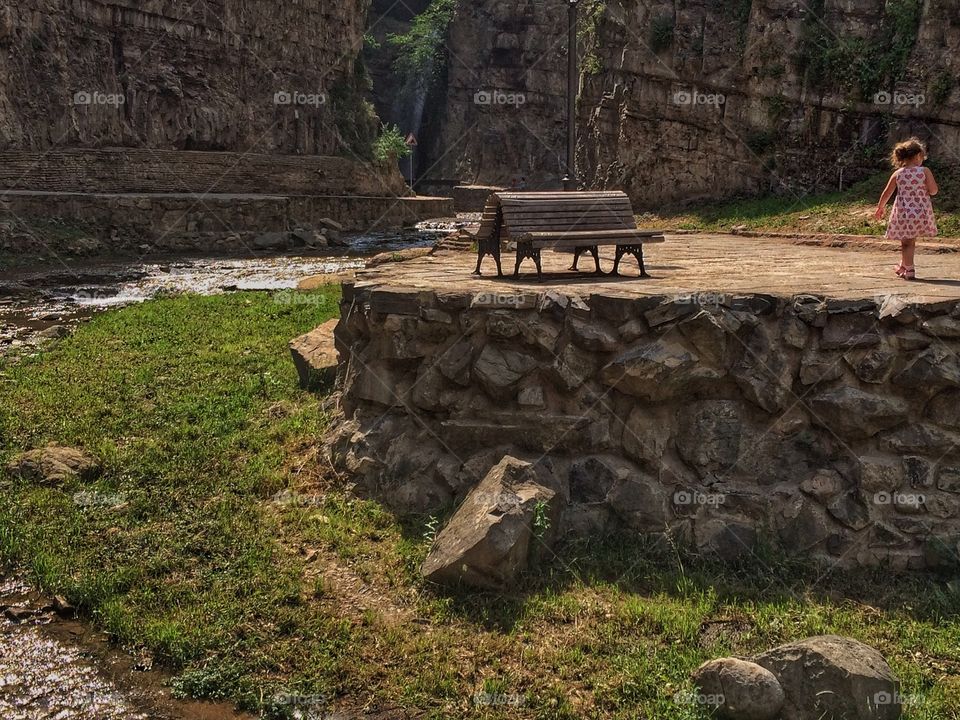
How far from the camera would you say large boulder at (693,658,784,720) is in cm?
443

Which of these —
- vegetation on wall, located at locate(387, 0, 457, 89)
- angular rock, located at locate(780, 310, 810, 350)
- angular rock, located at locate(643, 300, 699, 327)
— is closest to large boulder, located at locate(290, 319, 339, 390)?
angular rock, located at locate(643, 300, 699, 327)

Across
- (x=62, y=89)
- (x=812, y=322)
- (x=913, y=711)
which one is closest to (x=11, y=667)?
(x=913, y=711)

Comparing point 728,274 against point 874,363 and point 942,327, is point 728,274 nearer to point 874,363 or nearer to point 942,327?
point 874,363

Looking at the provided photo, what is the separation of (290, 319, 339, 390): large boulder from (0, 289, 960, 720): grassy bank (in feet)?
2.28

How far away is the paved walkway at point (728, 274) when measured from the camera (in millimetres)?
Answer: 6387

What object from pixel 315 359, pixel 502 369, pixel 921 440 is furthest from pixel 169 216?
pixel 921 440

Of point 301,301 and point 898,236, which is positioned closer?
point 898,236

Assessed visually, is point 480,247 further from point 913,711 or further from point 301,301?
point 301,301

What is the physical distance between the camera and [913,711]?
4508 millimetres

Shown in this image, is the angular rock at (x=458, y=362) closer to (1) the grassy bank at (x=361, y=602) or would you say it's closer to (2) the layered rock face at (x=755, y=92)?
(1) the grassy bank at (x=361, y=602)

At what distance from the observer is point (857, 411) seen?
5.86 meters

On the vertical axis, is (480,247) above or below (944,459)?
above

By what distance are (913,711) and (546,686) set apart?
1881 mm

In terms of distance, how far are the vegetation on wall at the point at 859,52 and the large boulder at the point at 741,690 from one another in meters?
12.9
